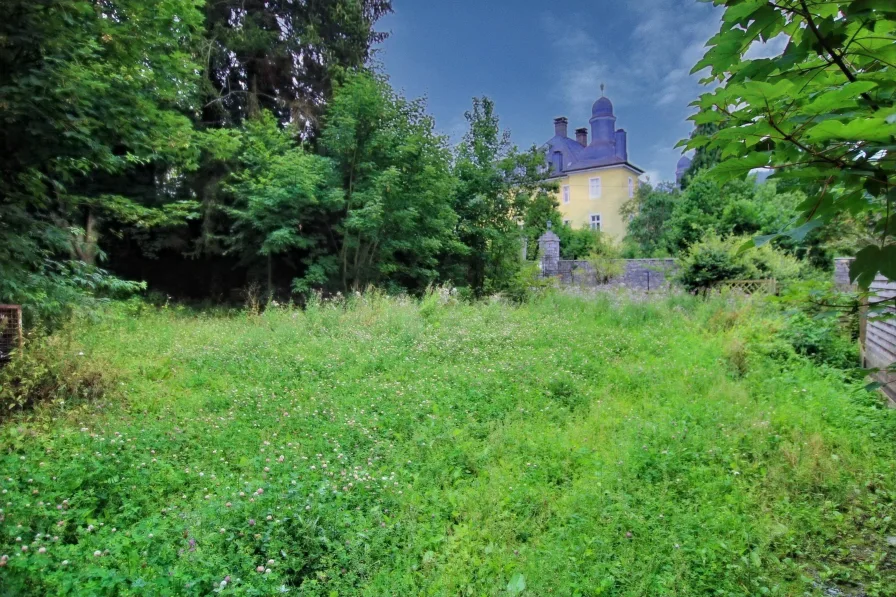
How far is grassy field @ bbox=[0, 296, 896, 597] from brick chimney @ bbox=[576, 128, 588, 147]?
29431 millimetres

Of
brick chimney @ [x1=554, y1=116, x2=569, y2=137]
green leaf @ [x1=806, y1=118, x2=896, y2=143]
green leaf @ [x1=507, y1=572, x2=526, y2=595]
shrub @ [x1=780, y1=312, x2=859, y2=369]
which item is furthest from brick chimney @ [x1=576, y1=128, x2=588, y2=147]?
green leaf @ [x1=806, y1=118, x2=896, y2=143]

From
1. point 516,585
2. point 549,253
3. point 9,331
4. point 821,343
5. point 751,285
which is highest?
point 549,253

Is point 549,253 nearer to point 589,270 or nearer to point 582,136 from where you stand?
point 589,270

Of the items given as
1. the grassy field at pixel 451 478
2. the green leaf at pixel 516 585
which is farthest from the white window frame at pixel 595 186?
the green leaf at pixel 516 585

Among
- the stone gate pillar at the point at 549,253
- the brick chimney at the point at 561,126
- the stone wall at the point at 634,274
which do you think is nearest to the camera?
the stone wall at the point at 634,274

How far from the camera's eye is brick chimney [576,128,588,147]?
3226cm

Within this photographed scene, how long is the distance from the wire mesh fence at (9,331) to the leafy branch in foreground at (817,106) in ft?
19.6

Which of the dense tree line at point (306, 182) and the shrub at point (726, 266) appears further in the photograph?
the shrub at point (726, 266)

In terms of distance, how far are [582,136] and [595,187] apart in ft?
15.9

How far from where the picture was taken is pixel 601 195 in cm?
2973

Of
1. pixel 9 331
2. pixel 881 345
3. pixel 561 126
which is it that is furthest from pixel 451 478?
pixel 561 126

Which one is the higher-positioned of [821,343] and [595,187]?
[595,187]

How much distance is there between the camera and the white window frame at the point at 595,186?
2975 centimetres

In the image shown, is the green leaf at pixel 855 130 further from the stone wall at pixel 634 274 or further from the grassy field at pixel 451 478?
Result: the stone wall at pixel 634 274
